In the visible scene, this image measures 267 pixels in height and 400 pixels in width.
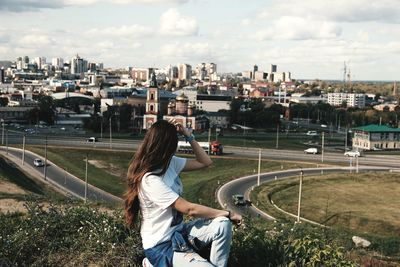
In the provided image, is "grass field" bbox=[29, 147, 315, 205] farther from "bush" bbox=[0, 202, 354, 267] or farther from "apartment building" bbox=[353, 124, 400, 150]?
"bush" bbox=[0, 202, 354, 267]

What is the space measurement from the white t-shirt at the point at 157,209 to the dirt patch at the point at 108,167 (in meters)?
33.8

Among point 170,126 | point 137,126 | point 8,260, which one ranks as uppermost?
point 170,126

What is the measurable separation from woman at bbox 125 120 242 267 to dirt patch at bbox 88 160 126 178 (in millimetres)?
33802

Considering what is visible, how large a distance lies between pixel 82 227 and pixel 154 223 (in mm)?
1852

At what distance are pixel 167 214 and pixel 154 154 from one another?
1.61 feet

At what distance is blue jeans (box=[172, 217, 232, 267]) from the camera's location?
13.4ft

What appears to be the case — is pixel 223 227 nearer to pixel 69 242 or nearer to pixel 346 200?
pixel 69 242

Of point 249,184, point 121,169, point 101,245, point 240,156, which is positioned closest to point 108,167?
point 121,169

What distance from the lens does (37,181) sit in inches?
1214

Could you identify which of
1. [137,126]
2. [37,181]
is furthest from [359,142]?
[37,181]

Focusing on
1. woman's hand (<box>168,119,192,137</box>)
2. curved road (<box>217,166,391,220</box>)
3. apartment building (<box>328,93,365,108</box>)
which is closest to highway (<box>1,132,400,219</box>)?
curved road (<box>217,166,391,220</box>)

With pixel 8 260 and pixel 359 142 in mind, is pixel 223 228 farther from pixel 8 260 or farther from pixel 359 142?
pixel 359 142

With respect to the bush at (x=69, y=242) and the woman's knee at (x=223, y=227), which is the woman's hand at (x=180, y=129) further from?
the bush at (x=69, y=242)

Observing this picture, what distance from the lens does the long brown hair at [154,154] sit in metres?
4.20
